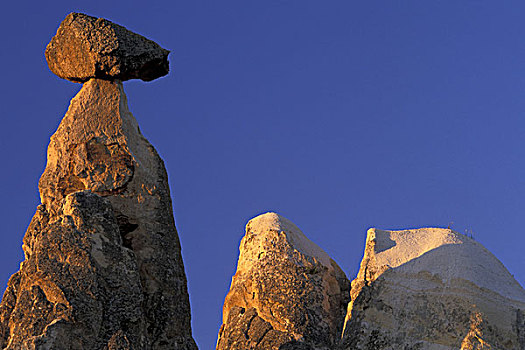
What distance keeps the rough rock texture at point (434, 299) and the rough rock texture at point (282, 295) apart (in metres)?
0.43

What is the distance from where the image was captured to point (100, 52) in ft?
49.8

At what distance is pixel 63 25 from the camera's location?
15594 millimetres

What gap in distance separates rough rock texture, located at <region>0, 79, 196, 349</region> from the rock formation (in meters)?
0.01

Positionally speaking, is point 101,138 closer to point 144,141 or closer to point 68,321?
point 144,141

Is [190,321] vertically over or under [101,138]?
under

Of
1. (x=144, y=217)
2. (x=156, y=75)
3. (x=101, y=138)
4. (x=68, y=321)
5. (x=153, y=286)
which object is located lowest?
(x=68, y=321)

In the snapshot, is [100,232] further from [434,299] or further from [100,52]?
[434,299]

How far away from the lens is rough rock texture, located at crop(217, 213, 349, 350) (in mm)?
14055

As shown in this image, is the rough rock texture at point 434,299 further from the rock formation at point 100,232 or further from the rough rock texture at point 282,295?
the rock formation at point 100,232

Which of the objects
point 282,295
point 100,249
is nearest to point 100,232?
point 100,249

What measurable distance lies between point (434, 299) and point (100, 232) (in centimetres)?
445

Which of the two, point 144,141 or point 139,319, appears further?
point 144,141

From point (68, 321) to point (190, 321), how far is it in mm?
2762

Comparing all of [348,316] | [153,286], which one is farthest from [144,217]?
[348,316]
